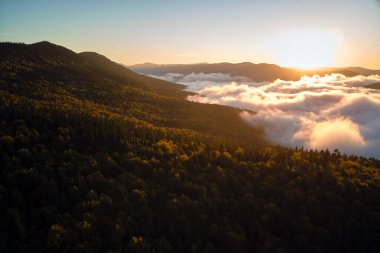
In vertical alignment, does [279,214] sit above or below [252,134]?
above

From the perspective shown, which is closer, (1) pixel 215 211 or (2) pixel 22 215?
(2) pixel 22 215

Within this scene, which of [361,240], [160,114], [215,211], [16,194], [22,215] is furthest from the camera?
[160,114]

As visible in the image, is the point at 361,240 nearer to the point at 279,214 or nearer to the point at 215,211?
the point at 279,214

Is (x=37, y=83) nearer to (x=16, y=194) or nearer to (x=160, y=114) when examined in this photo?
(x=160, y=114)

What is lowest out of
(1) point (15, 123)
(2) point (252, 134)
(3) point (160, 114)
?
(2) point (252, 134)

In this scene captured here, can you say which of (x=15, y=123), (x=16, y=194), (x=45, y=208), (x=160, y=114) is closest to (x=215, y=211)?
(x=45, y=208)

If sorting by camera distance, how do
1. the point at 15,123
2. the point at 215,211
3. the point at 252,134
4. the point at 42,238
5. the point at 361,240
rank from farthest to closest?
1. the point at 252,134
2. the point at 15,123
3. the point at 215,211
4. the point at 361,240
5. the point at 42,238
